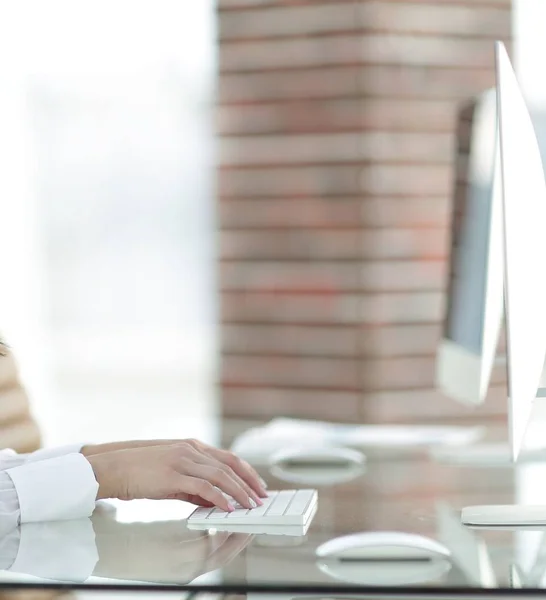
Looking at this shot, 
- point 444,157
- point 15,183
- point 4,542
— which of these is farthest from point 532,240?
point 15,183

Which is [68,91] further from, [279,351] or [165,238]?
[279,351]

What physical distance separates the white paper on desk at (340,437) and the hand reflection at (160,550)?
506 millimetres

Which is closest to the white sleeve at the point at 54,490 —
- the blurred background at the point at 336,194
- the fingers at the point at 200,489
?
the fingers at the point at 200,489

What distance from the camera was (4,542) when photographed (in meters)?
1.09

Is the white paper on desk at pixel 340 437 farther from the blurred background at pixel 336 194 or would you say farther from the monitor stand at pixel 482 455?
the blurred background at pixel 336 194

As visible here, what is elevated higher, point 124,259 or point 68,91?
point 68,91

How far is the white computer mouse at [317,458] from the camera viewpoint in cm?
162

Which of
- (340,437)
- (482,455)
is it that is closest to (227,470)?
(482,455)

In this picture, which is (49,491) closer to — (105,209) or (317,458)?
(317,458)

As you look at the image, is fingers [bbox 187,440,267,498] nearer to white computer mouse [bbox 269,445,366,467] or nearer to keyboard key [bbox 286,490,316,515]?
keyboard key [bbox 286,490,316,515]

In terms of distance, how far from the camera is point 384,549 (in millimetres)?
999

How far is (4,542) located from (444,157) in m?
2.17

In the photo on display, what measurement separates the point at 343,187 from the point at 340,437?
1184mm

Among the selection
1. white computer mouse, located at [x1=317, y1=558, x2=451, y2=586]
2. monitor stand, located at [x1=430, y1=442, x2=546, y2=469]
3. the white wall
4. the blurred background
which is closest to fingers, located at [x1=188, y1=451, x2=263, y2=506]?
white computer mouse, located at [x1=317, y1=558, x2=451, y2=586]
